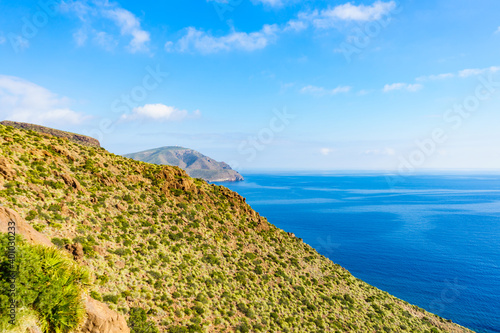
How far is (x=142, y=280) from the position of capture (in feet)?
89.8

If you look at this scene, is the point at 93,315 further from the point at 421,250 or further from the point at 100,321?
the point at 421,250

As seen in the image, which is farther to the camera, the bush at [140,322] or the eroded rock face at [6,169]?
the eroded rock face at [6,169]

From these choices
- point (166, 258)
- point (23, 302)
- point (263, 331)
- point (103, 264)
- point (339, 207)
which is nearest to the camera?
point (23, 302)

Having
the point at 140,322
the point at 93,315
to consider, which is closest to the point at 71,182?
the point at 140,322

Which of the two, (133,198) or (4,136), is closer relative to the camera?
(4,136)

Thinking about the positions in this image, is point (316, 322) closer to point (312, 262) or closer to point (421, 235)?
point (312, 262)

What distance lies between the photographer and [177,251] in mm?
36031

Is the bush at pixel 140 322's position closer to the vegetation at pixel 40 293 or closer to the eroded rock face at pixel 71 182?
the vegetation at pixel 40 293

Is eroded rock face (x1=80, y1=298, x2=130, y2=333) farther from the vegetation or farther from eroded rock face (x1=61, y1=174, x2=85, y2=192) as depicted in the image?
eroded rock face (x1=61, y1=174, x2=85, y2=192)

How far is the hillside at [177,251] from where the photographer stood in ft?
85.9

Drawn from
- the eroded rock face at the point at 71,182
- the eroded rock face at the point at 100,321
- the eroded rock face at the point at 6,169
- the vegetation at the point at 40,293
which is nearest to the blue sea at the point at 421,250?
the eroded rock face at the point at 100,321

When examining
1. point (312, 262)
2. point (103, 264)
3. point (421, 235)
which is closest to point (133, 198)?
point (103, 264)

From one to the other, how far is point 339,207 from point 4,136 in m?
200

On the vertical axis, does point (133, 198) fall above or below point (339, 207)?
below
